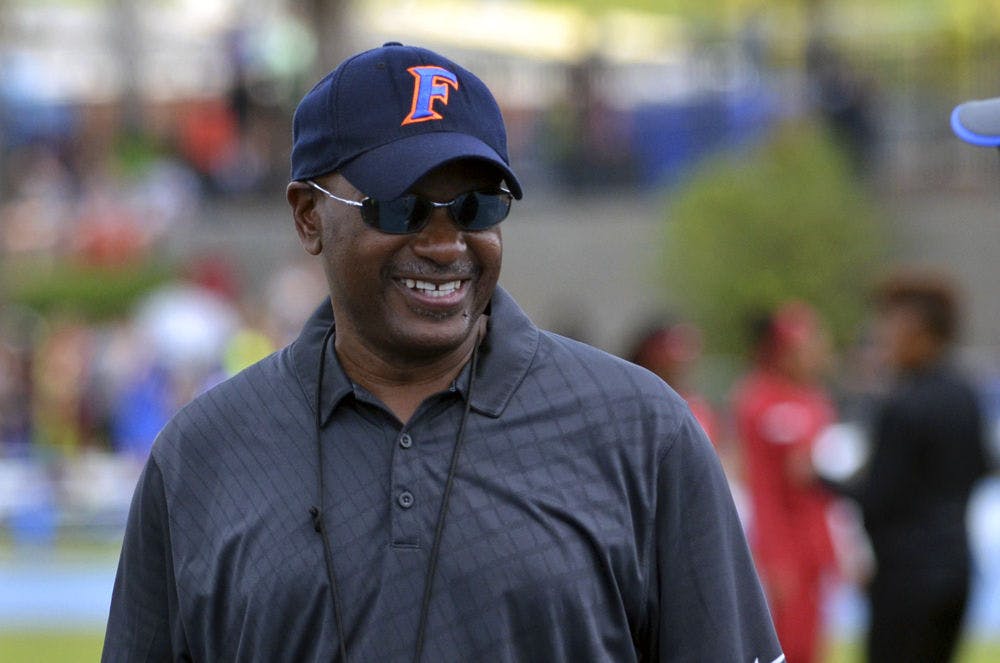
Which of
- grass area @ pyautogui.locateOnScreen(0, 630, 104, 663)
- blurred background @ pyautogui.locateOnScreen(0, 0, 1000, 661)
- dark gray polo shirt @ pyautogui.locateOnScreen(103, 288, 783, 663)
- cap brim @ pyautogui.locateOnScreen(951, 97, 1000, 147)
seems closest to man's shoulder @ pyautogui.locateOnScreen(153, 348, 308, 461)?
dark gray polo shirt @ pyautogui.locateOnScreen(103, 288, 783, 663)

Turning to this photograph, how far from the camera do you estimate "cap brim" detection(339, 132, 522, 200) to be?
2607 millimetres

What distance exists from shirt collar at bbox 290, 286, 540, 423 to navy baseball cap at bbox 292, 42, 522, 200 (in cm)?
22

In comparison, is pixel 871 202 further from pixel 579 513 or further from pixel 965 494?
pixel 579 513

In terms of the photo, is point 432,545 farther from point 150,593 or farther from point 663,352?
point 663,352

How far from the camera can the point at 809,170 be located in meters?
16.7

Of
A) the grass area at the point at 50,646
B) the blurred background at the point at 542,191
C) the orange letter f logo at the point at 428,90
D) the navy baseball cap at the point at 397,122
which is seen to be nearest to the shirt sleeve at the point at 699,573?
the navy baseball cap at the point at 397,122

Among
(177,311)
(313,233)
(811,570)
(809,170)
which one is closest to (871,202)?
(809,170)

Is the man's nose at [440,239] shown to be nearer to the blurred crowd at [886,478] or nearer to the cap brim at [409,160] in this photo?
the cap brim at [409,160]

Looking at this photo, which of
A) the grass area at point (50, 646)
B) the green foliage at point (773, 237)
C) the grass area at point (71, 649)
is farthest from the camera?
the green foliage at point (773, 237)

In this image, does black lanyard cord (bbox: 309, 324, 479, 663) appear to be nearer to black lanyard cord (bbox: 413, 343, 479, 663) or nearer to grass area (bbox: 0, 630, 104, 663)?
black lanyard cord (bbox: 413, 343, 479, 663)

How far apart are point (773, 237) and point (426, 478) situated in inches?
573

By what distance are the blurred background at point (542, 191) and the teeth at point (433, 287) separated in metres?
10.6

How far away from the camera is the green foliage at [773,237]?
16688 mm

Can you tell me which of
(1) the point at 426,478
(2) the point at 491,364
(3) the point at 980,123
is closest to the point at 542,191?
(3) the point at 980,123
